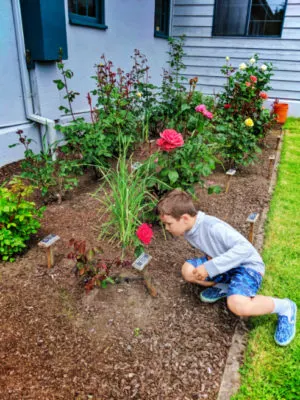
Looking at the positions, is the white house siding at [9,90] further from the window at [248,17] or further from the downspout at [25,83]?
the window at [248,17]

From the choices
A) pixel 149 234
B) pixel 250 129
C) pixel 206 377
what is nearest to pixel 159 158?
pixel 149 234

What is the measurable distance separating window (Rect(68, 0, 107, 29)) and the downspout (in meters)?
1.08

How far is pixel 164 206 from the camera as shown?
75.4 inches

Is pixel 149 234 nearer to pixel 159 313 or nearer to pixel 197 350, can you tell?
pixel 159 313

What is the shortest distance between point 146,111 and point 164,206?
3.11 metres

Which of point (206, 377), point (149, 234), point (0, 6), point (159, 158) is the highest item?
point (0, 6)

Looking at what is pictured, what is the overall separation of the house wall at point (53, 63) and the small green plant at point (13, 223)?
5.00 ft

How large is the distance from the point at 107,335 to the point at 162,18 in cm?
780

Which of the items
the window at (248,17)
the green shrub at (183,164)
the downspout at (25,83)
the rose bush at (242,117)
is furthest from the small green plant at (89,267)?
the window at (248,17)

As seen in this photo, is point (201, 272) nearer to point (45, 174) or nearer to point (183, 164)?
point (183, 164)

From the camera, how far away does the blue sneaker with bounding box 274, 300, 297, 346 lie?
184 centimetres

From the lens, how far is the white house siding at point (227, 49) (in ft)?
23.7

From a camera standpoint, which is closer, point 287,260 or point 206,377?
point 206,377

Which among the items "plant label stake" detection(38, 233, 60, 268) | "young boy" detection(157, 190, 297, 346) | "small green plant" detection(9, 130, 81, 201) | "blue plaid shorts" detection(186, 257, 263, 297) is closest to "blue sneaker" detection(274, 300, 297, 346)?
"young boy" detection(157, 190, 297, 346)
